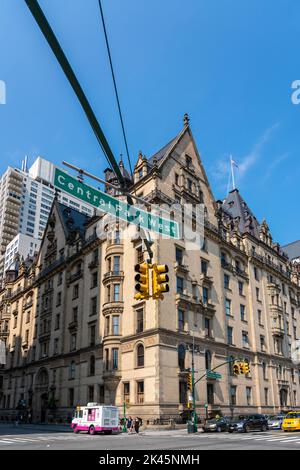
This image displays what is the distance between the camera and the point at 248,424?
34906 millimetres

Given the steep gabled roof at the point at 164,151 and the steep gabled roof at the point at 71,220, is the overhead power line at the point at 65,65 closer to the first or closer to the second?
the steep gabled roof at the point at 164,151

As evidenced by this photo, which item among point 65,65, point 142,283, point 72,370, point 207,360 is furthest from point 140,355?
point 65,65

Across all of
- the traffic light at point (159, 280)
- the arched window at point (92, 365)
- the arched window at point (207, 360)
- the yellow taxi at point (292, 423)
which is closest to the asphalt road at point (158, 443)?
the yellow taxi at point (292, 423)

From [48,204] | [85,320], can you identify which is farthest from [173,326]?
[48,204]

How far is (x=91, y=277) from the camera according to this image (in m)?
52.2

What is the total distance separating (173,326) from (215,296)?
9760 millimetres

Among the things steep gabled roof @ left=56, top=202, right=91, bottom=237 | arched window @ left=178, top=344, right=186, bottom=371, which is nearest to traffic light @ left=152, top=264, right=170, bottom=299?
arched window @ left=178, top=344, right=186, bottom=371

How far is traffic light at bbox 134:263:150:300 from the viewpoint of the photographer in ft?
48.1

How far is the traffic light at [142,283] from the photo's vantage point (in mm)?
14664

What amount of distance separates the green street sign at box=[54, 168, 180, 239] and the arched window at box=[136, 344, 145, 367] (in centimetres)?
2842

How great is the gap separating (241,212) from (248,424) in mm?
39159

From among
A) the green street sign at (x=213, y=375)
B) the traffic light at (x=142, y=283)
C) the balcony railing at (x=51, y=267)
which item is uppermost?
the balcony railing at (x=51, y=267)

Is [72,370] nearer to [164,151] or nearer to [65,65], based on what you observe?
[164,151]

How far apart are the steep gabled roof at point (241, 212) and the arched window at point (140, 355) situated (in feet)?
92.1
